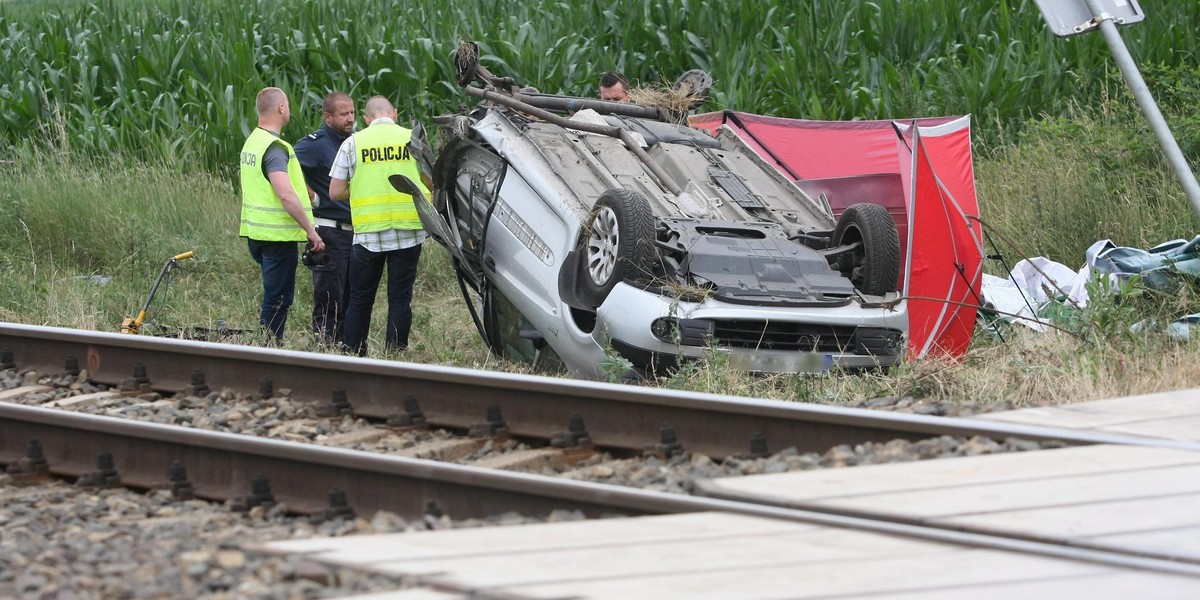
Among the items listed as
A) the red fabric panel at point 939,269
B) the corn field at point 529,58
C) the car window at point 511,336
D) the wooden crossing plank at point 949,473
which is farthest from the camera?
the corn field at point 529,58

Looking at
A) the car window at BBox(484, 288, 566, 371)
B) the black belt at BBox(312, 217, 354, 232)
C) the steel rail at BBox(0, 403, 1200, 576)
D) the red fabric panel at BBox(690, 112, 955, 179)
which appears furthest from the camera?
the red fabric panel at BBox(690, 112, 955, 179)

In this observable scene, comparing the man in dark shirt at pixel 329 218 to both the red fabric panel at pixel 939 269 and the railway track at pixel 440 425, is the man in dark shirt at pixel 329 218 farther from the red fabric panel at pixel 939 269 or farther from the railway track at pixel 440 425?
the red fabric panel at pixel 939 269

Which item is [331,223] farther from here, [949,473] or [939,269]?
[949,473]

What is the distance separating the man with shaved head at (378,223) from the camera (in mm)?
9414

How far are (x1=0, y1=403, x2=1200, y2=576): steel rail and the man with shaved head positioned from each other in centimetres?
376

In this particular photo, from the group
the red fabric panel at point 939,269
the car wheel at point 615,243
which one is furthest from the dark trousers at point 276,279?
the red fabric panel at point 939,269

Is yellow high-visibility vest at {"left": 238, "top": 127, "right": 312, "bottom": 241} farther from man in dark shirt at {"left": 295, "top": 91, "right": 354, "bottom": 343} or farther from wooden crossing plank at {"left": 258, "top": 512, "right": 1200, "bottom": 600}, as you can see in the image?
wooden crossing plank at {"left": 258, "top": 512, "right": 1200, "bottom": 600}

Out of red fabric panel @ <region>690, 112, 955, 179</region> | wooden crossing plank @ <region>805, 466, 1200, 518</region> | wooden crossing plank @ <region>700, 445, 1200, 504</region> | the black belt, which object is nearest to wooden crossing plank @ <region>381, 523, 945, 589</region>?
wooden crossing plank @ <region>805, 466, 1200, 518</region>

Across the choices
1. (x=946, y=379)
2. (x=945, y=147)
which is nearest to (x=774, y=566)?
(x=946, y=379)

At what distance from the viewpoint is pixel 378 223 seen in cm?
941

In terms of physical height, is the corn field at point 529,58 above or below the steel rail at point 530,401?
above

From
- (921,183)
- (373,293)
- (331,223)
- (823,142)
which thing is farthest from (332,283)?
(921,183)

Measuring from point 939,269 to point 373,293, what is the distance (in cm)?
391

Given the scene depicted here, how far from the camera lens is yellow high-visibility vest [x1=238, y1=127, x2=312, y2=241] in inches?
376
